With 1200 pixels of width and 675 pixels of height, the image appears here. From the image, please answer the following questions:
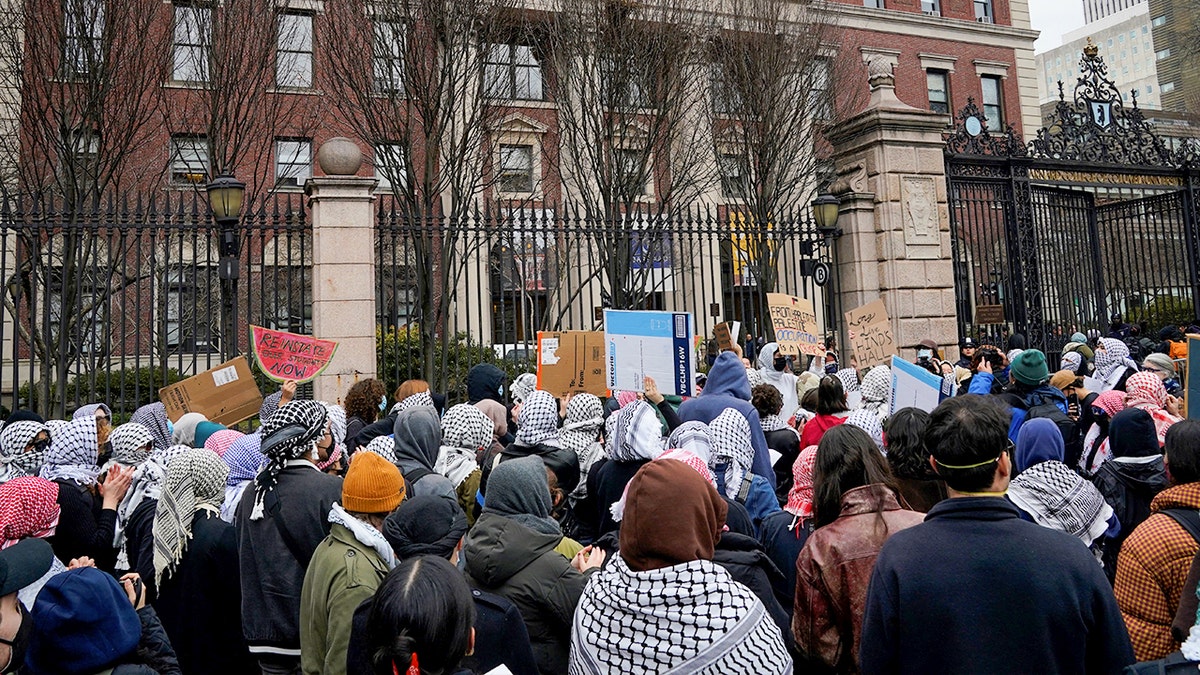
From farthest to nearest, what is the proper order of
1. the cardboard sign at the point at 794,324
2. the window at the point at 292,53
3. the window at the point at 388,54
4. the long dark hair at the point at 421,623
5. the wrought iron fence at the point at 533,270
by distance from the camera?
1. the window at the point at 292,53
2. the window at the point at 388,54
3. the wrought iron fence at the point at 533,270
4. the cardboard sign at the point at 794,324
5. the long dark hair at the point at 421,623

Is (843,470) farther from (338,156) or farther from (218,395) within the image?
(338,156)

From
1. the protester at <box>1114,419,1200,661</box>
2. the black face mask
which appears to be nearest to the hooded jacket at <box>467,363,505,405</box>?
the black face mask

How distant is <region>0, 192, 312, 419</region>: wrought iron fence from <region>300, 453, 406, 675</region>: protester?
6.81 m

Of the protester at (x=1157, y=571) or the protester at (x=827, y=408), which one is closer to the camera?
the protester at (x=1157, y=571)

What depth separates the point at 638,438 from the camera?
5.10m

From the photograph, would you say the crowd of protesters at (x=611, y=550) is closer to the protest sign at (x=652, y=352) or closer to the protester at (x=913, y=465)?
the protester at (x=913, y=465)

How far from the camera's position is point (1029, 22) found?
38.3 m

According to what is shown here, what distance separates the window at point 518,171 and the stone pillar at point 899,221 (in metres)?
7.98

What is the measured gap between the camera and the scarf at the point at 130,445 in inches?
207

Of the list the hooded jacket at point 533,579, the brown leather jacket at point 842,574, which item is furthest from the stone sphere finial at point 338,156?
the brown leather jacket at point 842,574

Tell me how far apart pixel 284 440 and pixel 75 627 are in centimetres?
175

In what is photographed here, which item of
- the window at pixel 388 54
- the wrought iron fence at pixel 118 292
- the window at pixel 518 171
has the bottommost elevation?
the wrought iron fence at pixel 118 292

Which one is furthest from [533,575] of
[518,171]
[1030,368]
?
[518,171]

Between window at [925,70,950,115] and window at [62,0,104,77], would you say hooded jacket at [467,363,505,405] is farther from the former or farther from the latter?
window at [925,70,950,115]
